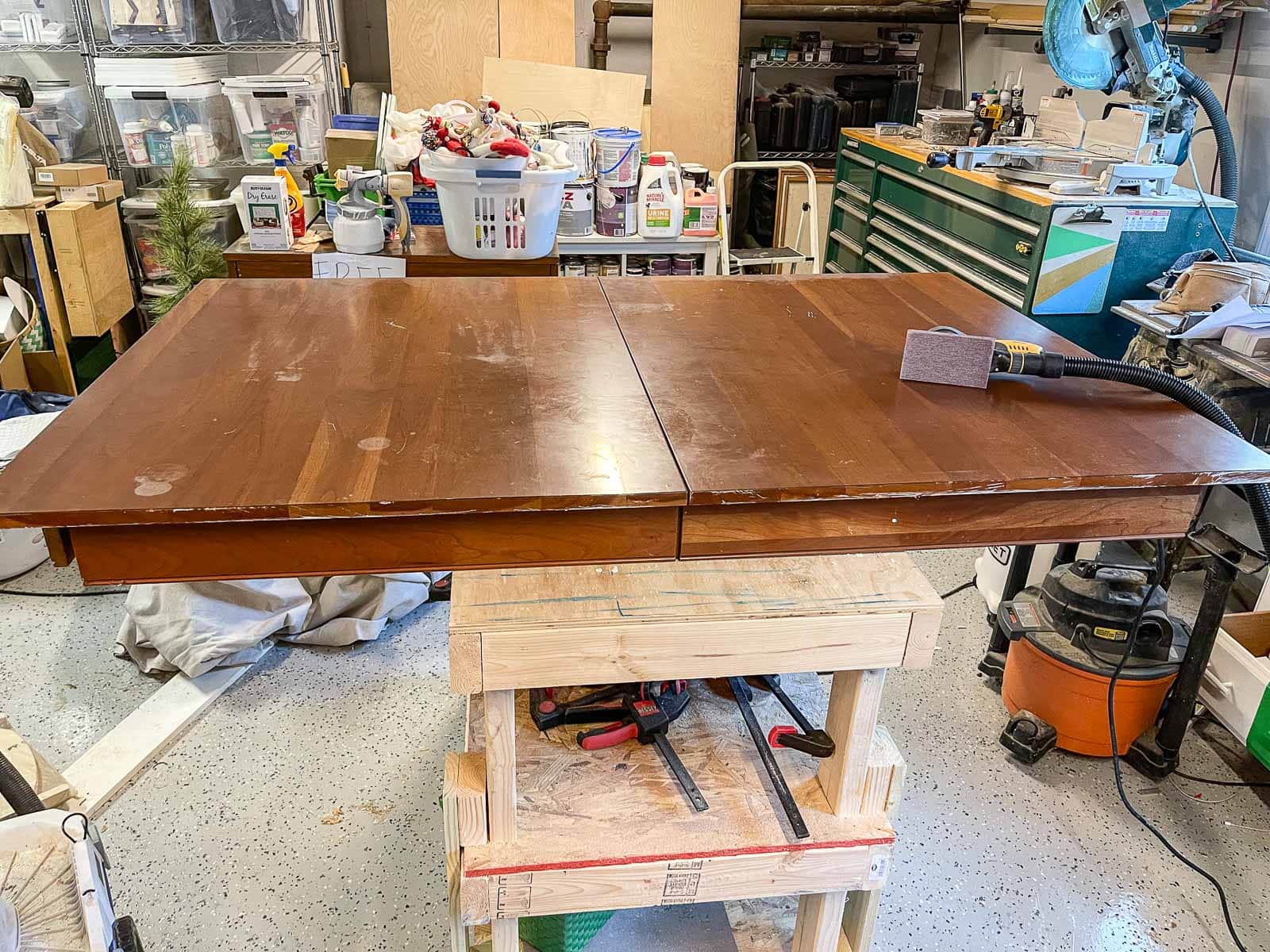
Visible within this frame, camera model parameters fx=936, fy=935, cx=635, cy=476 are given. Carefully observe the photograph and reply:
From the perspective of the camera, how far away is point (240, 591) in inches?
87.9

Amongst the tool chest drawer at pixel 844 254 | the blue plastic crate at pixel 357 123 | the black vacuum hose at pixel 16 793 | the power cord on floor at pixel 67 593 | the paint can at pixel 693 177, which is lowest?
the power cord on floor at pixel 67 593

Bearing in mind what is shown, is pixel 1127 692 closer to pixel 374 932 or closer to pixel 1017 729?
pixel 1017 729

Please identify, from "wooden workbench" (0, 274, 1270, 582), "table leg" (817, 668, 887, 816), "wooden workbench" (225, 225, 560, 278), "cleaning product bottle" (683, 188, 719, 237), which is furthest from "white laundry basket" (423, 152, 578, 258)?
"table leg" (817, 668, 887, 816)

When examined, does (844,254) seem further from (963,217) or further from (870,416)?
(870,416)

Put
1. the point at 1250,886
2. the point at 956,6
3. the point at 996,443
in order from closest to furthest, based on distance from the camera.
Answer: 1. the point at 996,443
2. the point at 1250,886
3. the point at 956,6

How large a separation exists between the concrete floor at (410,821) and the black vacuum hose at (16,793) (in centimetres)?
47

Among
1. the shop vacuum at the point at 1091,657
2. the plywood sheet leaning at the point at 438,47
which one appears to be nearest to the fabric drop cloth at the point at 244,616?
the shop vacuum at the point at 1091,657

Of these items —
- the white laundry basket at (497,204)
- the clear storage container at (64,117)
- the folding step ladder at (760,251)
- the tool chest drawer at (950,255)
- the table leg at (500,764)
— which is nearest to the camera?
the table leg at (500,764)

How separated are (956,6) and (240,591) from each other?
14.3 feet

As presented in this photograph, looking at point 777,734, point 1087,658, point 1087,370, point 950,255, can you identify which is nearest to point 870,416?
point 1087,370

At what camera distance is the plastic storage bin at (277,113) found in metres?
3.66

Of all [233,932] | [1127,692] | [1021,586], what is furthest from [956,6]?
[233,932]

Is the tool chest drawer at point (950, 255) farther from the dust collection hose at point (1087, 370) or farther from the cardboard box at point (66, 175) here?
the cardboard box at point (66, 175)

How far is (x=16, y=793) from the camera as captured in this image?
1.23 meters
